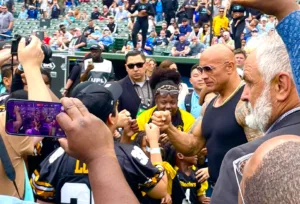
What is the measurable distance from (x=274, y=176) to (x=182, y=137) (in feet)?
9.65

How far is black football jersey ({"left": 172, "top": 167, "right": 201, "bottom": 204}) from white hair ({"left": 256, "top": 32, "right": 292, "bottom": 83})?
6.86 feet

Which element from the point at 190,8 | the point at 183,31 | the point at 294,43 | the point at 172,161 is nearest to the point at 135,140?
the point at 172,161

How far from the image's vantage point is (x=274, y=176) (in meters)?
1.20

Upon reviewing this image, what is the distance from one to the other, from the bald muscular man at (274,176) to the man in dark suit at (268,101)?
86 cm

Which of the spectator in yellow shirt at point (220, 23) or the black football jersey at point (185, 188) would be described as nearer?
the black football jersey at point (185, 188)

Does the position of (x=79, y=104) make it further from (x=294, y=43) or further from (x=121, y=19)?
(x=121, y=19)

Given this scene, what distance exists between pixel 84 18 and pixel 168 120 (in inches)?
919

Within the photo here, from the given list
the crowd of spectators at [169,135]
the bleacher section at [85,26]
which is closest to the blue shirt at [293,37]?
the crowd of spectators at [169,135]

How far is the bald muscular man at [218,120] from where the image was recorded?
12.4 ft

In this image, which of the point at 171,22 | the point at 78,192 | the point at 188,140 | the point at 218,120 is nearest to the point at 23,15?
the point at 171,22

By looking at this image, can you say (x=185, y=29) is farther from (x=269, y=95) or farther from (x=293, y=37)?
(x=293, y=37)

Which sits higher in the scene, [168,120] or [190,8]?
[168,120]

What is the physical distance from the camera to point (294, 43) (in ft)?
5.94

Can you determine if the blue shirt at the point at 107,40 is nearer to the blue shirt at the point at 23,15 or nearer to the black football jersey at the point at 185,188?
the blue shirt at the point at 23,15
